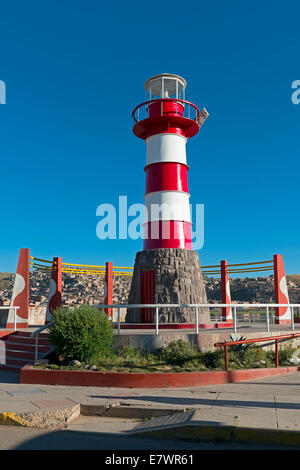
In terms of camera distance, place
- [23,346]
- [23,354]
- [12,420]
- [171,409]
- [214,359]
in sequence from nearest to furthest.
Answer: [12,420], [171,409], [214,359], [23,354], [23,346]

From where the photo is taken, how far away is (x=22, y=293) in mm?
17625

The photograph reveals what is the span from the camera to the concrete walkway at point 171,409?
5957 mm

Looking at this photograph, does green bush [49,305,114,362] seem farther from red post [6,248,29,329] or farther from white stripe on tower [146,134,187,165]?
white stripe on tower [146,134,187,165]

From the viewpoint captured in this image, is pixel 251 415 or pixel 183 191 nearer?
pixel 251 415

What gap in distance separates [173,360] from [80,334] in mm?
2413

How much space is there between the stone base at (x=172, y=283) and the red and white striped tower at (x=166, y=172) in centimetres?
46

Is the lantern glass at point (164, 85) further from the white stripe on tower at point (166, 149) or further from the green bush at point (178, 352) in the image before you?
the green bush at point (178, 352)

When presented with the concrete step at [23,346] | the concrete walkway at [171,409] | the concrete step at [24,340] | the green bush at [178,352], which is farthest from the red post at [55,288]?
the concrete walkway at [171,409]

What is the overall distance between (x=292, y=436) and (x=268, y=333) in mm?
7094

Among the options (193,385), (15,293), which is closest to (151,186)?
(15,293)

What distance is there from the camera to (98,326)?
10.7 m

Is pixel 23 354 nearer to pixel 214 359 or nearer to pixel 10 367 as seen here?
pixel 10 367

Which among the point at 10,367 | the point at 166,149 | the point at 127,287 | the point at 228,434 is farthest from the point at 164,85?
the point at 127,287
